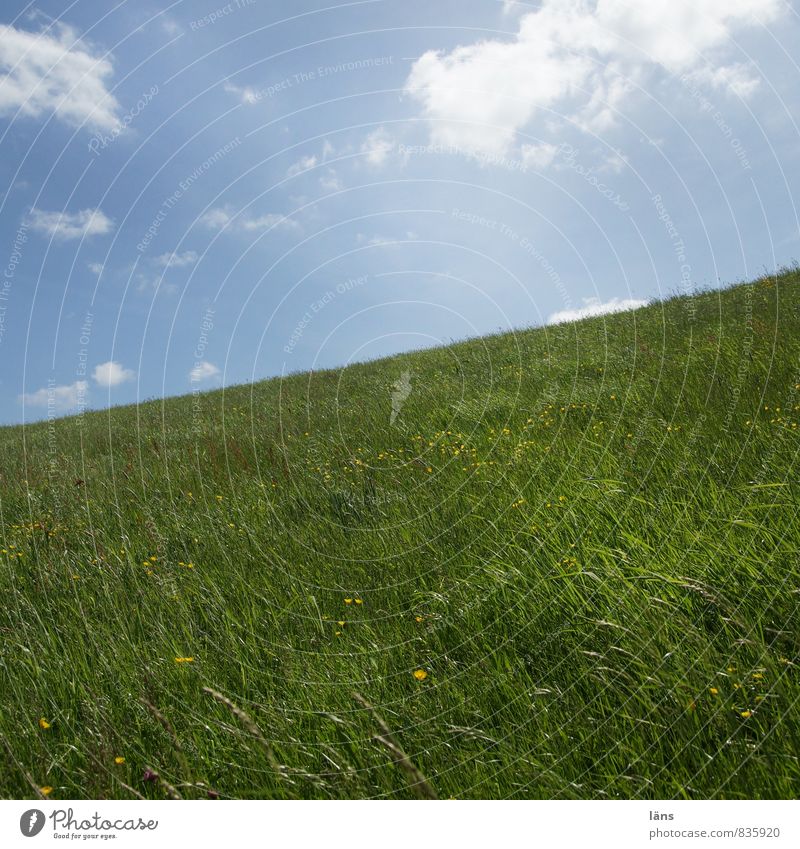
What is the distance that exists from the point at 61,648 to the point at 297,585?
4.45 feet

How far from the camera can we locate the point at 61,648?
3.26m

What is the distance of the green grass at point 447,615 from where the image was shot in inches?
77.8

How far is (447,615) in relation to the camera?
2807 millimetres

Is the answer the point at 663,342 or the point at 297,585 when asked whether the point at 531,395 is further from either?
the point at 297,585
